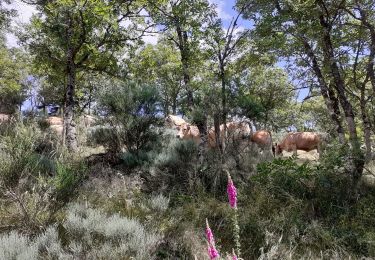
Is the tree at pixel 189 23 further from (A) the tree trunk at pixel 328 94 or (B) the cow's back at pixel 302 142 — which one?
(B) the cow's back at pixel 302 142

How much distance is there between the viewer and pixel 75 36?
10.7 m

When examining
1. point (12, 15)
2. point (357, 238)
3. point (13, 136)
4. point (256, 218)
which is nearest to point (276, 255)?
point (256, 218)

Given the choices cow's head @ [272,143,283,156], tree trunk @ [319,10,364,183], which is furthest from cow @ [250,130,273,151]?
tree trunk @ [319,10,364,183]

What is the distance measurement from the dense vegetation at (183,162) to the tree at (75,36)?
5 cm

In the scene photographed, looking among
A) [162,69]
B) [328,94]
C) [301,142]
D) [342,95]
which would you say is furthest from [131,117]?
[162,69]

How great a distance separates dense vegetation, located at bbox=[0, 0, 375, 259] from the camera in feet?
14.4

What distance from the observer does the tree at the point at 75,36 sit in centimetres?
955

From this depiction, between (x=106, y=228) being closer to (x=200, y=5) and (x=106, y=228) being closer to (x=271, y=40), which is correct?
(x=271, y=40)

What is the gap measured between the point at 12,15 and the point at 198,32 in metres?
5.33

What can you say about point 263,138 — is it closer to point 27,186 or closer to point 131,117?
point 131,117

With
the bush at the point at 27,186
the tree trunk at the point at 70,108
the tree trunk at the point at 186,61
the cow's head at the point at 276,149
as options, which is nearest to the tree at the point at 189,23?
the tree trunk at the point at 186,61

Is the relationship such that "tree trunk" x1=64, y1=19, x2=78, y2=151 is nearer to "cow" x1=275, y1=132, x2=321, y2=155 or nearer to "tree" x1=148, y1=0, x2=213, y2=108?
"tree" x1=148, y1=0, x2=213, y2=108

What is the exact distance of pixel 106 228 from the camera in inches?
162

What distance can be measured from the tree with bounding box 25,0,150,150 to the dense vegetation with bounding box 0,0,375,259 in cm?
5
